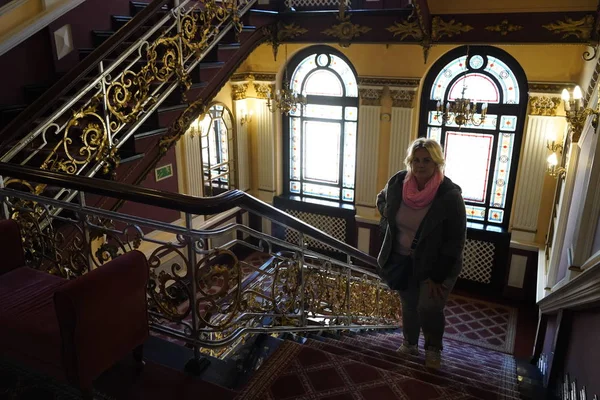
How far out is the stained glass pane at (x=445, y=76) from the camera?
7473 millimetres

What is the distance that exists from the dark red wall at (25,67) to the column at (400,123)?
5.06m

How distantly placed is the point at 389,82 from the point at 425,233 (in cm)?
530

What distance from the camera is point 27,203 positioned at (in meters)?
3.08

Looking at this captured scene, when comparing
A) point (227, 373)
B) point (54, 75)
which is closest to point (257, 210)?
point (227, 373)

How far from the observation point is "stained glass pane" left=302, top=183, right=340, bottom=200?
29.6 feet

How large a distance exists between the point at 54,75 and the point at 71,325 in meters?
4.11

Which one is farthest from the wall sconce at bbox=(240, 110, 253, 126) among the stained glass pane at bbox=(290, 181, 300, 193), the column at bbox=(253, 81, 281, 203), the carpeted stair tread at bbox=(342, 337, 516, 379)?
the carpeted stair tread at bbox=(342, 337, 516, 379)

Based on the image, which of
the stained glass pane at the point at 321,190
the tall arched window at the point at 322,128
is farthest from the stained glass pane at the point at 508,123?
the stained glass pane at the point at 321,190

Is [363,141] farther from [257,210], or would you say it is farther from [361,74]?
[257,210]

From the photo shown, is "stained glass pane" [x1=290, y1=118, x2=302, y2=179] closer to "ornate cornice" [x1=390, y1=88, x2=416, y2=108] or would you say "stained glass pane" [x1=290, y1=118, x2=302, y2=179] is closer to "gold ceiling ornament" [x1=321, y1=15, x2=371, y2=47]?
"ornate cornice" [x1=390, y1=88, x2=416, y2=108]

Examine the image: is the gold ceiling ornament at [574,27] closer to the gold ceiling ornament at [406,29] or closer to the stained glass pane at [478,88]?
the gold ceiling ornament at [406,29]

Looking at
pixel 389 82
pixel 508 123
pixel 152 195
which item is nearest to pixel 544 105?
pixel 508 123

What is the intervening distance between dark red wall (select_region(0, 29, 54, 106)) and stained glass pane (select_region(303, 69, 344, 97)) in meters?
4.65

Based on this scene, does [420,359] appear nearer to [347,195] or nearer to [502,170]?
[502,170]
